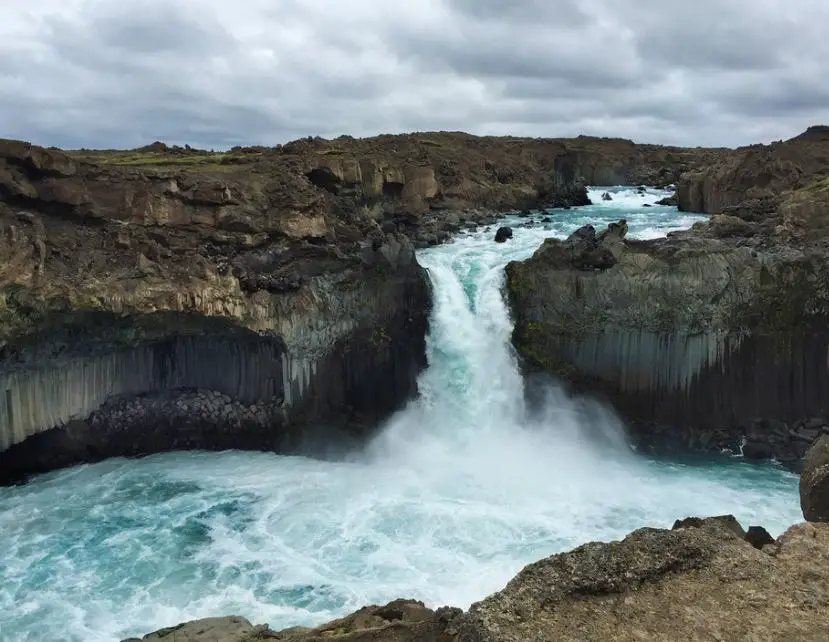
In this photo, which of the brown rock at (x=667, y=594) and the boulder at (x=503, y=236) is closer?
the brown rock at (x=667, y=594)

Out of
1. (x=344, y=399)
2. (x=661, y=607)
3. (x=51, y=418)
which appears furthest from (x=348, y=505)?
(x=661, y=607)

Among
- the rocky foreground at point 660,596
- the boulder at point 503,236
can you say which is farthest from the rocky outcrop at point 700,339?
the rocky foreground at point 660,596

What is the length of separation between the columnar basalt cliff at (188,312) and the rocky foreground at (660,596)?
15.8 meters

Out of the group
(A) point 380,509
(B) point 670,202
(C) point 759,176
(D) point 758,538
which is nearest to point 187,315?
(A) point 380,509

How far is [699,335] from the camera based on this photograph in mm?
23891

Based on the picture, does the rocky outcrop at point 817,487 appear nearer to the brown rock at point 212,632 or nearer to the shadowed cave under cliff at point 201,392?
the brown rock at point 212,632

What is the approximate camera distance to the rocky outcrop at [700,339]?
2359 centimetres

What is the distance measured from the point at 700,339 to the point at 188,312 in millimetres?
17284

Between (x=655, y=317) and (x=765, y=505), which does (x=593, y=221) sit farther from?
(x=765, y=505)

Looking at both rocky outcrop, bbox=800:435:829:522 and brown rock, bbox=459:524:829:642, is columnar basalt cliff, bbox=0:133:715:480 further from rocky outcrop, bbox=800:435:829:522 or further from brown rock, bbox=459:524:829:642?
brown rock, bbox=459:524:829:642

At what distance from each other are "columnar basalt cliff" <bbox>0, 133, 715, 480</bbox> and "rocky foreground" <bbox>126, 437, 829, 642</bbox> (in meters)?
15.8

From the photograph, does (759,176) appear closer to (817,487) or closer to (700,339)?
(700,339)

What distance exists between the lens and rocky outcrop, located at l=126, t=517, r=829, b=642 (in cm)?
682

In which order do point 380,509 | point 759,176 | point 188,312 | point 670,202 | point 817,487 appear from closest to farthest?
point 817,487, point 380,509, point 188,312, point 759,176, point 670,202
